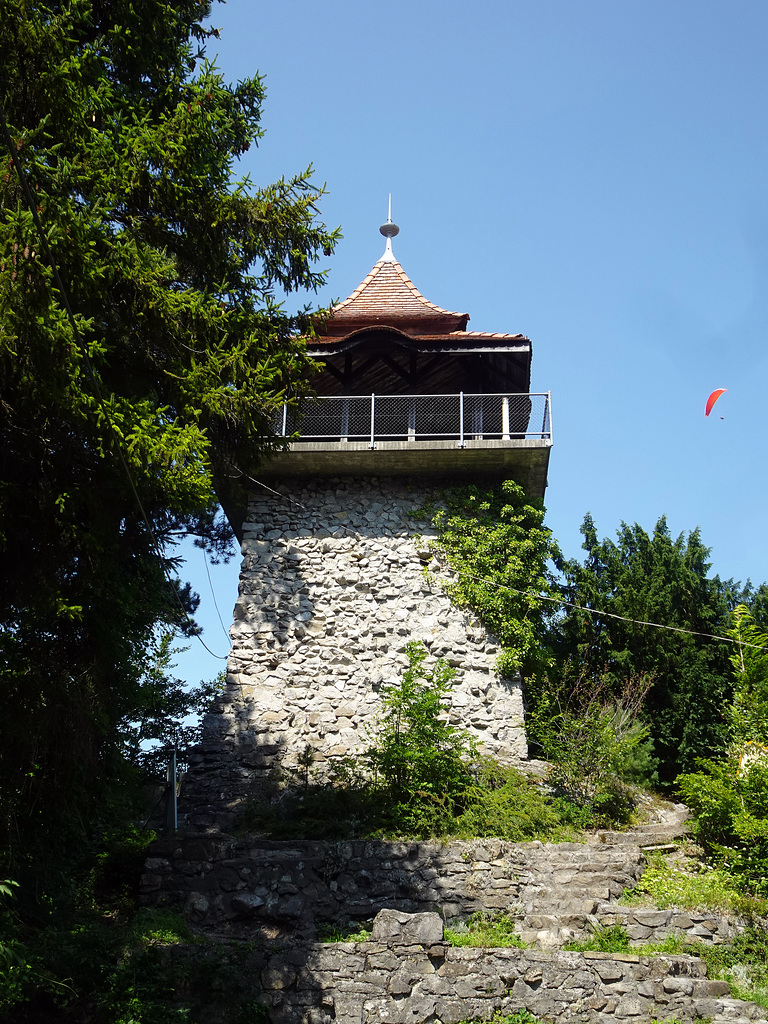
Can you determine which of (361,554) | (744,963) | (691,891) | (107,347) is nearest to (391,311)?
(361,554)

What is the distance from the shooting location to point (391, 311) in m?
15.6

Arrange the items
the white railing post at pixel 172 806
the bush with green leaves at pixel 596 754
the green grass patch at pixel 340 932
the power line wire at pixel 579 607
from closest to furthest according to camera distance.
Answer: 1. the green grass patch at pixel 340 932
2. the white railing post at pixel 172 806
3. the bush with green leaves at pixel 596 754
4. the power line wire at pixel 579 607

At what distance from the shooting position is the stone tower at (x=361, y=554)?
11531 mm

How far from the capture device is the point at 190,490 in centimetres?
736

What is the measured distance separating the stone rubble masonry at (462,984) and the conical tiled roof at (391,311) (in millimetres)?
9845

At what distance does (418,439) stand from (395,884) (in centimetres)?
721

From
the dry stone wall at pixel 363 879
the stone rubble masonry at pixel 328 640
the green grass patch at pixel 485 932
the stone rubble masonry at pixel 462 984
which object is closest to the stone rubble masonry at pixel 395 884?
the dry stone wall at pixel 363 879

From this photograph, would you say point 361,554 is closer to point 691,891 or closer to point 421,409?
point 421,409

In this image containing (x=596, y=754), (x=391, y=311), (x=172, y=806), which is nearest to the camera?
(x=172, y=806)

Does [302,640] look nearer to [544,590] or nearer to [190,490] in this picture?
[544,590]

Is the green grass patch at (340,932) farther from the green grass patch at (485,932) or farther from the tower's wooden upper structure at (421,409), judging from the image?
the tower's wooden upper structure at (421,409)

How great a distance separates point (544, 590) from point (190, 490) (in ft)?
21.9

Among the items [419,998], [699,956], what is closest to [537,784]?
[699,956]

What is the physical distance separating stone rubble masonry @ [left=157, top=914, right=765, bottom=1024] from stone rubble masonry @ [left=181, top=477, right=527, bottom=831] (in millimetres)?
3296
